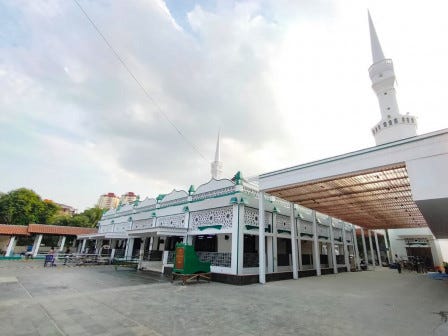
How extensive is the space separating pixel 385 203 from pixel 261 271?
1030 cm

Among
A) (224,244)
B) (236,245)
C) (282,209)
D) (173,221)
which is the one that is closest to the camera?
(236,245)

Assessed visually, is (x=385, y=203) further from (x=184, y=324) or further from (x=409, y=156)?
(x=184, y=324)

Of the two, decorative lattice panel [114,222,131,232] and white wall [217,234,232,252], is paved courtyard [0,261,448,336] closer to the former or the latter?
white wall [217,234,232,252]

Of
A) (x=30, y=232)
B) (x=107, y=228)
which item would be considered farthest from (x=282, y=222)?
(x=30, y=232)

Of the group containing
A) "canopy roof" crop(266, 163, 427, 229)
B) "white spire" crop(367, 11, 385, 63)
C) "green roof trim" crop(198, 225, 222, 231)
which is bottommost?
"green roof trim" crop(198, 225, 222, 231)

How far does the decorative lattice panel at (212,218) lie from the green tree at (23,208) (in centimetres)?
3374

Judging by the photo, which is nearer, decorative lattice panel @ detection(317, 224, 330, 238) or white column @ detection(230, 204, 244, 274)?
white column @ detection(230, 204, 244, 274)

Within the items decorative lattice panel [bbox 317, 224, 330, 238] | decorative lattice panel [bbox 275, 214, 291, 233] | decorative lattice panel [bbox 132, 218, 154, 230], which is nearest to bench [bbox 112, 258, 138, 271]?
decorative lattice panel [bbox 132, 218, 154, 230]

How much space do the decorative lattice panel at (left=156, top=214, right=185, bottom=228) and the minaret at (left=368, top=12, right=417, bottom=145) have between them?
30.8 m

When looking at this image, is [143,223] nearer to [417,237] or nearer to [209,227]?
[209,227]

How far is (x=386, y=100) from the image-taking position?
33.5 m

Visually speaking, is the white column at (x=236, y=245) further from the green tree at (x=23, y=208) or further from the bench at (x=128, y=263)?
the green tree at (x=23, y=208)

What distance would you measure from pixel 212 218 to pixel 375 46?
36.6m

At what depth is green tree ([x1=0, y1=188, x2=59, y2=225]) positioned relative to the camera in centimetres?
3344
